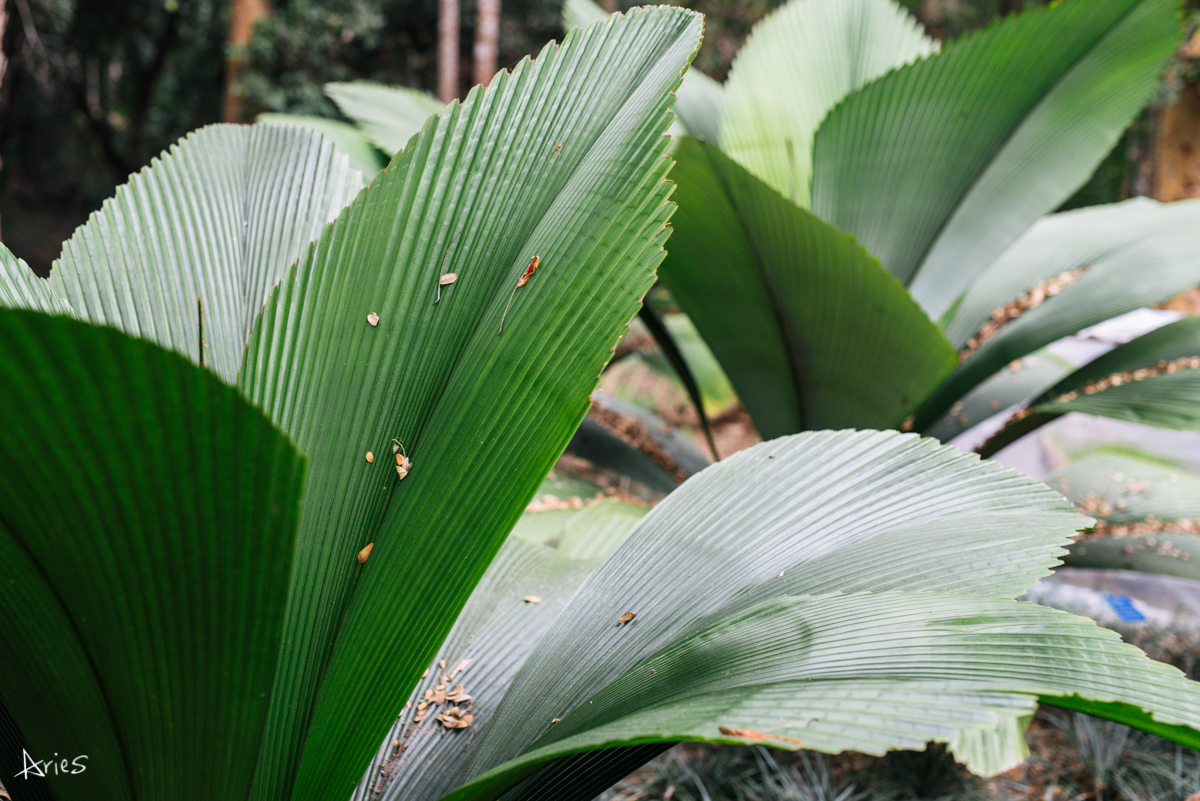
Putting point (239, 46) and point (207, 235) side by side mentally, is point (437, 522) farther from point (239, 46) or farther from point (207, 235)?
point (239, 46)

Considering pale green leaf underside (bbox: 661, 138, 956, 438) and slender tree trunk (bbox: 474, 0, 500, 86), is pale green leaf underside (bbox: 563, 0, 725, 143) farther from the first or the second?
slender tree trunk (bbox: 474, 0, 500, 86)

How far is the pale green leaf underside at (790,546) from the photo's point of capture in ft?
1.52

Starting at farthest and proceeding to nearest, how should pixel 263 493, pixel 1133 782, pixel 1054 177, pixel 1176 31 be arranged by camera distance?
pixel 1133 782, pixel 1054 177, pixel 1176 31, pixel 263 493

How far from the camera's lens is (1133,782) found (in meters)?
1.35

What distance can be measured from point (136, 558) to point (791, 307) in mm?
891

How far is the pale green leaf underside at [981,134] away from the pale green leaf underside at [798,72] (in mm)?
239

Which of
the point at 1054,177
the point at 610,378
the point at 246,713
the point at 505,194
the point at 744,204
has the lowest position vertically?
the point at 246,713

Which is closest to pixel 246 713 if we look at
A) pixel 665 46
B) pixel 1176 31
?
pixel 665 46

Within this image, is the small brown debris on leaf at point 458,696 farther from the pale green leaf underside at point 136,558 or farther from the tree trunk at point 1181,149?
the tree trunk at point 1181,149

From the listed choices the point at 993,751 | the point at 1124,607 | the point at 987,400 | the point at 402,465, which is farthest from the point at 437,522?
the point at 1124,607

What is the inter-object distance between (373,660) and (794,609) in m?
0.25

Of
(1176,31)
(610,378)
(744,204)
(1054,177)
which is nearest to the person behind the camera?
(744,204)

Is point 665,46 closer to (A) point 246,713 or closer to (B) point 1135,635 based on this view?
(A) point 246,713

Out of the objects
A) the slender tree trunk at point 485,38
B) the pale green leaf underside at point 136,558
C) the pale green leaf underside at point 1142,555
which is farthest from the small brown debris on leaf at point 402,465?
the slender tree trunk at point 485,38
